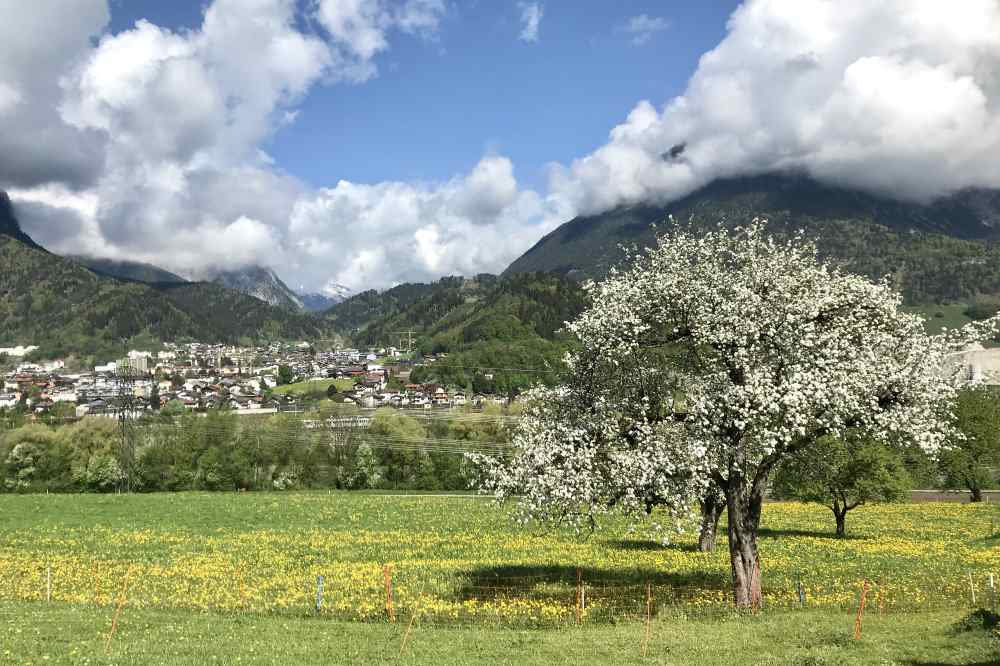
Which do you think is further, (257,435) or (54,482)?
(257,435)

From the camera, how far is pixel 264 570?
35.4 metres

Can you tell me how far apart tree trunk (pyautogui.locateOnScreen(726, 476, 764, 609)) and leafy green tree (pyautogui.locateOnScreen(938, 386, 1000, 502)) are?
6670 cm

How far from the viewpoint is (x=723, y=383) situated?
2312 centimetres

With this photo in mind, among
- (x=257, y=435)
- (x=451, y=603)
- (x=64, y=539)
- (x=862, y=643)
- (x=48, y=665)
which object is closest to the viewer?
(x=48, y=665)

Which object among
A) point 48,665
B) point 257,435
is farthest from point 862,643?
point 257,435

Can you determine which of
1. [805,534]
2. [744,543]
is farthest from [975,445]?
[744,543]

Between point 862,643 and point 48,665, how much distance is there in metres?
22.1

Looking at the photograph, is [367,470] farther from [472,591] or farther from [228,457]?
[472,591]

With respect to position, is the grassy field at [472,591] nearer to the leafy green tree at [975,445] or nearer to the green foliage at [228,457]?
the leafy green tree at [975,445]

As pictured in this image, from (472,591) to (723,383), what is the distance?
46.2 feet

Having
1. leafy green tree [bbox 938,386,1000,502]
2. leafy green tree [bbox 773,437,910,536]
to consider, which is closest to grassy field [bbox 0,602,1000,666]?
leafy green tree [bbox 773,437,910,536]

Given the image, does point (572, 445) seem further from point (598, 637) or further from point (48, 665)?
point (48, 665)

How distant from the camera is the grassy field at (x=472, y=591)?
65.9 ft

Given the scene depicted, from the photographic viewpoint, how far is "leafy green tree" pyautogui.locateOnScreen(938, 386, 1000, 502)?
78.9 metres
